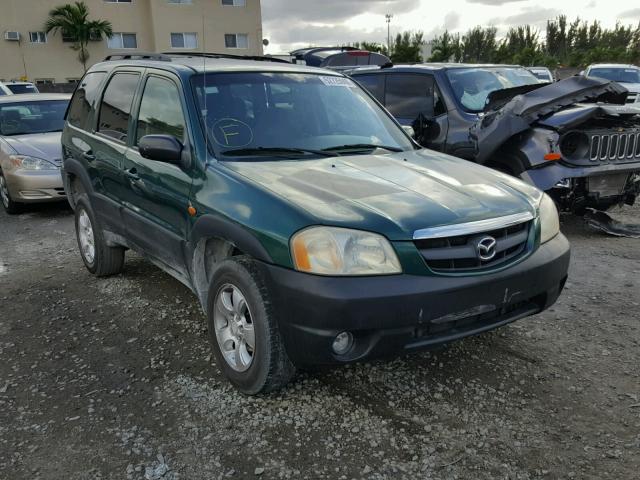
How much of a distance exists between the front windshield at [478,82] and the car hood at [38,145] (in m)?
5.18

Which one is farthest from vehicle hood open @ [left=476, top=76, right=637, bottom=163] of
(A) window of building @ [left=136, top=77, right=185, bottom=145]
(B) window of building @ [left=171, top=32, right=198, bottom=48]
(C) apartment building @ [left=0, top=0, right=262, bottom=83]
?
(B) window of building @ [left=171, top=32, right=198, bottom=48]

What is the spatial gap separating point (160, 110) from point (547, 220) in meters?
2.52

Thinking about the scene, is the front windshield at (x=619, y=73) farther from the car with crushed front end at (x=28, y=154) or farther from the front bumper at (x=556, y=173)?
the car with crushed front end at (x=28, y=154)

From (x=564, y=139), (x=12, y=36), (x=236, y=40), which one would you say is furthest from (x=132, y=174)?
(x=12, y=36)

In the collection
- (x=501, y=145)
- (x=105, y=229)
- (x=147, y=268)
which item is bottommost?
(x=147, y=268)

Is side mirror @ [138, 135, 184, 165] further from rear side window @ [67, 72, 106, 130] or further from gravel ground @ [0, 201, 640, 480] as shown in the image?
rear side window @ [67, 72, 106, 130]

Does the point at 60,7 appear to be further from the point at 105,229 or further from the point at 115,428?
the point at 115,428

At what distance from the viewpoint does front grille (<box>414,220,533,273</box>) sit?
2.68 metres

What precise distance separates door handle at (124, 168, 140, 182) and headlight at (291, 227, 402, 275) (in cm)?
175

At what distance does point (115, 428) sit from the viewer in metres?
2.90

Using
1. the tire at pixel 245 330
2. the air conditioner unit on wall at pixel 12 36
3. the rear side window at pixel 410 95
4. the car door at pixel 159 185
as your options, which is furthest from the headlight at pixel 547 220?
the air conditioner unit on wall at pixel 12 36

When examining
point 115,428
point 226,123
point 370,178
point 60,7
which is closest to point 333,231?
point 370,178

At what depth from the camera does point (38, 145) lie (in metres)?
7.94

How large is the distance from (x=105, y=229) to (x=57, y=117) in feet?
16.7
